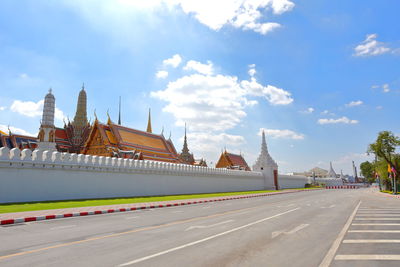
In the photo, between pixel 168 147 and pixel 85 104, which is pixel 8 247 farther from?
pixel 85 104

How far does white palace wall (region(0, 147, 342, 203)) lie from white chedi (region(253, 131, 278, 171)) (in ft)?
89.2

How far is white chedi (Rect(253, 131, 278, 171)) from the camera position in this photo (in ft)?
199

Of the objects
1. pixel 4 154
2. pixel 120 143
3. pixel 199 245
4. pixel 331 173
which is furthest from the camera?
pixel 331 173

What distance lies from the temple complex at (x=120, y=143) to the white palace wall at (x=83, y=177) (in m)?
11.9

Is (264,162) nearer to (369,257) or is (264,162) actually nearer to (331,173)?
(369,257)

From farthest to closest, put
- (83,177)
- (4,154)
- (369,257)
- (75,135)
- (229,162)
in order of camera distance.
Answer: (229,162) → (75,135) → (83,177) → (4,154) → (369,257)

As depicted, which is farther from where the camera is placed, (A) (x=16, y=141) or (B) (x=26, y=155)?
(A) (x=16, y=141)

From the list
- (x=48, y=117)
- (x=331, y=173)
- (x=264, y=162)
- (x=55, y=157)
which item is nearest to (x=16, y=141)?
(x=48, y=117)

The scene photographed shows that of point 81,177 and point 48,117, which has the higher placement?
point 48,117

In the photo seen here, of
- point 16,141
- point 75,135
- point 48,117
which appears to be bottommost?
point 16,141

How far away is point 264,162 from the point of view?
2403 inches

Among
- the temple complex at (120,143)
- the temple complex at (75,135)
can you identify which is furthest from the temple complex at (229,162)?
the temple complex at (75,135)

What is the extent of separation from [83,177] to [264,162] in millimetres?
45345

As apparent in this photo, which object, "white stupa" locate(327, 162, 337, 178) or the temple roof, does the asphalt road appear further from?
"white stupa" locate(327, 162, 337, 178)
